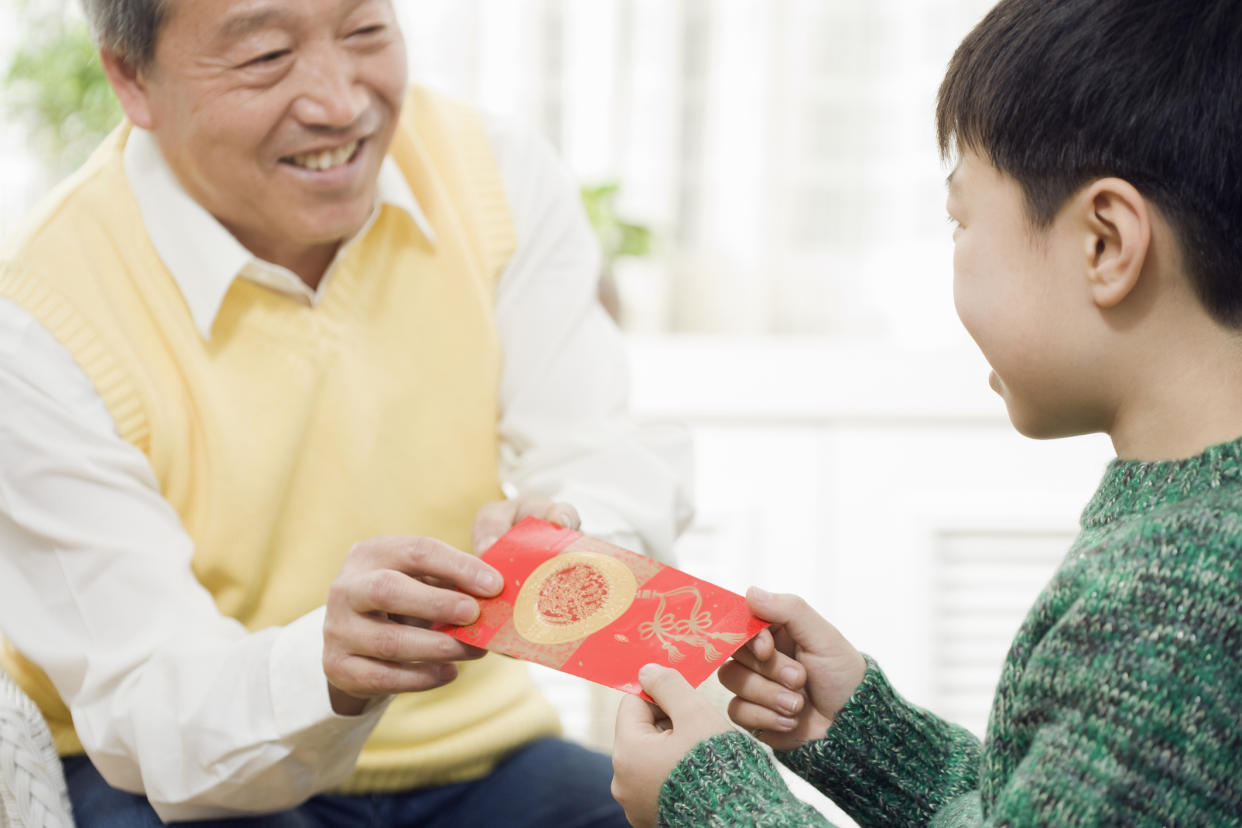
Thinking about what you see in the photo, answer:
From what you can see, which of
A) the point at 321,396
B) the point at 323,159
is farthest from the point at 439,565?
the point at 323,159

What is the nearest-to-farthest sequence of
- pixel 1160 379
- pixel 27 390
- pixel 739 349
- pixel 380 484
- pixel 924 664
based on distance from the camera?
pixel 1160 379, pixel 27 390, pixel 380 484, pixel 924 664, pixel 739 349

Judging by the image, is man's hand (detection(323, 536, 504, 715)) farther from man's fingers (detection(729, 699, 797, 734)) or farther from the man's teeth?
the man's teeth

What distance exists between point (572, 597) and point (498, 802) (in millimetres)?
419

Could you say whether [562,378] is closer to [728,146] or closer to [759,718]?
[759,718]

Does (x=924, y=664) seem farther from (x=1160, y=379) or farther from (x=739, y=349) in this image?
(x=1160, y=379)

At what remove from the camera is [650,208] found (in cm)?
325

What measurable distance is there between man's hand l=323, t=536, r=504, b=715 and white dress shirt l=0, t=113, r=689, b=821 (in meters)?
0.07

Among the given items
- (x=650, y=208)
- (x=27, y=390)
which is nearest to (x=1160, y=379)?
(x=27, y=390)

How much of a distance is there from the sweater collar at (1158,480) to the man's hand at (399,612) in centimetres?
47

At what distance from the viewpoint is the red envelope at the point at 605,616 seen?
938 mm

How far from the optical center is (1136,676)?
0.72m

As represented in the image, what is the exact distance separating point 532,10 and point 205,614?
7.78 feet

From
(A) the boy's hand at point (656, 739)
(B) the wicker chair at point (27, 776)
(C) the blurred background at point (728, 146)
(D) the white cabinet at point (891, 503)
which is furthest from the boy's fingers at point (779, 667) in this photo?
(C) the blurred background at point (728, 146)

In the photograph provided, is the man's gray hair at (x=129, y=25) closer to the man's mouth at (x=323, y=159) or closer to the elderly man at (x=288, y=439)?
the elderly man at (x=288, y=439)
